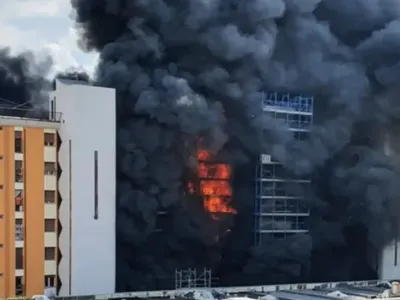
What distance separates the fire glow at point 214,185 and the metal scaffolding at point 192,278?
6.08ft

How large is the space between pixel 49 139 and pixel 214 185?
6.17 metres

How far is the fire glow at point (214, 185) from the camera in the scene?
23.0 meters

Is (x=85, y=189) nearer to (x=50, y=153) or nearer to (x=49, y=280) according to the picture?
(x=50, y=153)

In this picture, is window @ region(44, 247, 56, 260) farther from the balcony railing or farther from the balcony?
the balcony

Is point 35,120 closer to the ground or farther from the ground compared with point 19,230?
farther from the ground

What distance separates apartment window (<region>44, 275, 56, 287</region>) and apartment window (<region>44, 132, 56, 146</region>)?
366cm

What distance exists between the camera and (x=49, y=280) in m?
19.5

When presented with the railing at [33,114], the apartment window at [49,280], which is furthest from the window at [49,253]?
the railing at [33,114]

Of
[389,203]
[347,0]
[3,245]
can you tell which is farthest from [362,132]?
[3,245]

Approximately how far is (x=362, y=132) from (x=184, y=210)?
308 inches

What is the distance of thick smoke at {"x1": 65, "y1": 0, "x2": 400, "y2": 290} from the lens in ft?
70.5

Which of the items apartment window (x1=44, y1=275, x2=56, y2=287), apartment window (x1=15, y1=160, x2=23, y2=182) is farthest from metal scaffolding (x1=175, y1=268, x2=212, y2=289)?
apartment window (x1=15, y1=160, x2=23, y2=182)

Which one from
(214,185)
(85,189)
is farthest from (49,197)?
(214,185)

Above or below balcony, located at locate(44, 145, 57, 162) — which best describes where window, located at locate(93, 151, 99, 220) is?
below
